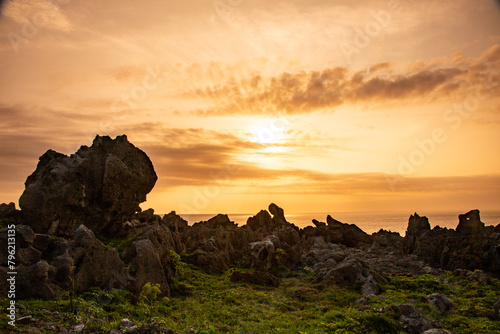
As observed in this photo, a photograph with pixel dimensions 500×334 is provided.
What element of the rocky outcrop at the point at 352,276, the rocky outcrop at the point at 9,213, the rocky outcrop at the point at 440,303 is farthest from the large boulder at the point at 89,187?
the rocky outcrop at the point at 440,303

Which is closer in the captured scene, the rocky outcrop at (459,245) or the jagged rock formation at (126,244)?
the jagged rock formation at (126,244)

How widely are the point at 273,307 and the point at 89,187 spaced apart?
2175 centimetres

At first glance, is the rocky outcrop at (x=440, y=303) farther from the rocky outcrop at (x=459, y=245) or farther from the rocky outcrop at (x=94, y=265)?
the rocky outcrop at (x=94, y=265)

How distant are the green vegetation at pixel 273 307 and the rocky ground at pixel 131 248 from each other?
1107 mm

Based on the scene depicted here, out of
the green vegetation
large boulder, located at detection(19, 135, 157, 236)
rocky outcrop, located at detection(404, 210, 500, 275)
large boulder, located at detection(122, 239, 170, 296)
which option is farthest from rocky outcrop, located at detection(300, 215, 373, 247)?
large boulder, located at detection(122, 239, 170, 296)

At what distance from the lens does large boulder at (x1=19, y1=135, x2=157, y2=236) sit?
101 feet

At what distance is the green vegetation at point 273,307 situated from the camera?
786 inches

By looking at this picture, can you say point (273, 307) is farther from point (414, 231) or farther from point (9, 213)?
point (414, 231)

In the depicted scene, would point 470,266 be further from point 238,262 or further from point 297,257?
point 238,262

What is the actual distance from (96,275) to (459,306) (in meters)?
27.7

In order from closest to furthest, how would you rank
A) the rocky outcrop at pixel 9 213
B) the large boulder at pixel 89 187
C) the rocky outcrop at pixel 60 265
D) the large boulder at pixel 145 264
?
the rocky outcrop at pixel 60 265, the large boulder at pixel 145 264, the rocky outcrop at pixel 9 213, the large boulder at pixel 89 187

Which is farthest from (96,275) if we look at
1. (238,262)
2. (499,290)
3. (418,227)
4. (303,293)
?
(418,227)

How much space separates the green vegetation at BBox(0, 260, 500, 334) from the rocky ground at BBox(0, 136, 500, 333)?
3.63ft

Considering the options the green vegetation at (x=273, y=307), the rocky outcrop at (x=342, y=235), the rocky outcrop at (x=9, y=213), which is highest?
the rocky outcrop at (x=9, y=213)
